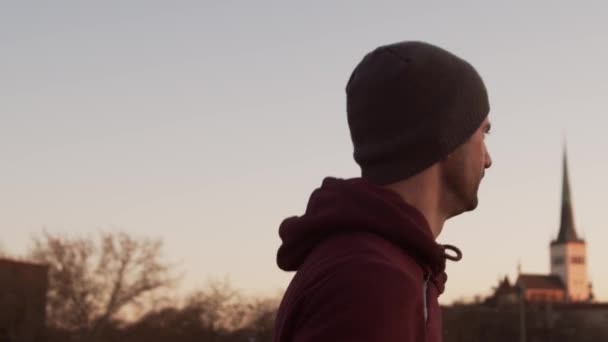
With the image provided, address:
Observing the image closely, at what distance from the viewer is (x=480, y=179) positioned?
1806 millimetres

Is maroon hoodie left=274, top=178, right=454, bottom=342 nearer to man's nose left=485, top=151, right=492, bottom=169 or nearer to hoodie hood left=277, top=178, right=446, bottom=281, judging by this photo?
hoodie hood left=277, top=178, right=446, bottom=281

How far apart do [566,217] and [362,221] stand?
468ft

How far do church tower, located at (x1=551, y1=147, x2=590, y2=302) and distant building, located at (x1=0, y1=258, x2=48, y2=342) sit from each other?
351 feet

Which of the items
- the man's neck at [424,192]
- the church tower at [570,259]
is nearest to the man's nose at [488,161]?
the man's neck at [424,192]

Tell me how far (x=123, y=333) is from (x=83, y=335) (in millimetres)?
1713

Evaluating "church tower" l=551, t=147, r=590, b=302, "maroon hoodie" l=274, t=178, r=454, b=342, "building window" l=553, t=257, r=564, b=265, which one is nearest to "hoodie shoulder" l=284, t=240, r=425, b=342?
"maroon hoodie" l=274, t=178, r=454, b=342

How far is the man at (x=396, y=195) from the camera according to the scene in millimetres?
1470

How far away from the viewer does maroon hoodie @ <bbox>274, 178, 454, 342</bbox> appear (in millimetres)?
1396

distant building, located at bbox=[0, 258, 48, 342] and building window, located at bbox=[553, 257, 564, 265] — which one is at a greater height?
building window, located at bbox=[553, 257, 564, 265]

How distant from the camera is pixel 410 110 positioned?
1.72 metres

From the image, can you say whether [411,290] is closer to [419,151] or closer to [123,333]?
[419,151]

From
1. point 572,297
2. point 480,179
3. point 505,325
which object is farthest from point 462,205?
point 572,297

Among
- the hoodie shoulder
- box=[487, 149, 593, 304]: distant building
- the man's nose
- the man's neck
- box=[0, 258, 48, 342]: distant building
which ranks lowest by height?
the hoodie shoulder

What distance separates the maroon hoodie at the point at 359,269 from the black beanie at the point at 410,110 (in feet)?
0.22
